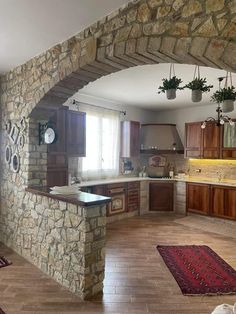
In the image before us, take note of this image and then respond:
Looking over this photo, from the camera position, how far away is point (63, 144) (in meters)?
4.38

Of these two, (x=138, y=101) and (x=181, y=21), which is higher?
(x=138, y=101)

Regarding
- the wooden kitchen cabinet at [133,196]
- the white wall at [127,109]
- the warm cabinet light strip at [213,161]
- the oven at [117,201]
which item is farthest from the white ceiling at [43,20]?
the warm cabinet light strip at [213,161]

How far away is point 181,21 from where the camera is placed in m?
1.87

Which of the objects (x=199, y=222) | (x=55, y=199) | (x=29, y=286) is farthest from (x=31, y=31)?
(x=199, y=222)

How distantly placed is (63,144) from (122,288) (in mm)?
2483

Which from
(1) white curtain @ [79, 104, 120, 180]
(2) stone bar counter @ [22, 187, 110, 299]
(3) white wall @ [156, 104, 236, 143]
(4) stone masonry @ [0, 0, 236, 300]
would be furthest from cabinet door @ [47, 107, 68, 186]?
(3) white wall @ [156, 104, 236, 143]

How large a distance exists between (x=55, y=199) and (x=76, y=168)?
93.3 inches

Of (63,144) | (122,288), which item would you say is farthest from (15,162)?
(122,288)

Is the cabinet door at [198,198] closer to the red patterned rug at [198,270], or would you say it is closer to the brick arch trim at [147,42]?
the red patterned rug at [198,270]

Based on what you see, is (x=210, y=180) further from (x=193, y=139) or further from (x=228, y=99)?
(x=228, y=99)

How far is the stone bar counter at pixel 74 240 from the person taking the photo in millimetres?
2686

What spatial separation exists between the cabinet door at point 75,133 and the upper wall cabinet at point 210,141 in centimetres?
302

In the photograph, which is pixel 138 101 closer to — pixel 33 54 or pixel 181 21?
pixel 33 54

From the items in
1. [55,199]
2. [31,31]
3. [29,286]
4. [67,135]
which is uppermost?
[31,31]
